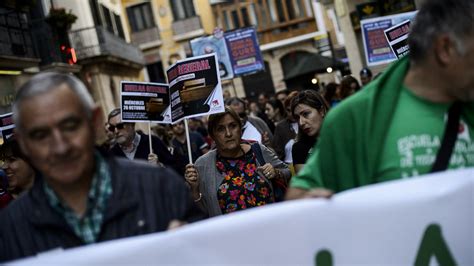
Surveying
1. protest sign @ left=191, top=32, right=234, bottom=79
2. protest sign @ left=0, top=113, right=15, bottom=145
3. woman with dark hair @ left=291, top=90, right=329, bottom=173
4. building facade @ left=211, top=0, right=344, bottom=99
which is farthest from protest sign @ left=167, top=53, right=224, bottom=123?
building facade @ left=211, top=0, right=344, bottom=99

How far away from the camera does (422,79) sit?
2955 millimetres

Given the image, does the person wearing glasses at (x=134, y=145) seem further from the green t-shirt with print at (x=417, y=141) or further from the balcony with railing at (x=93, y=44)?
the balcony with railing at (x=93, y=44)

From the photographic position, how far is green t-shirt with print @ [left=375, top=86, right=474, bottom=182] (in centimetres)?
288

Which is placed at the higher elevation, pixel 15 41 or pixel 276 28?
pixel 15 41

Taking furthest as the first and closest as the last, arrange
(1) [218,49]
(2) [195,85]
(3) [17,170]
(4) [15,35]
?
(4) [15,35] < (1) [218,49] < (2) [195,85] < (3) [17,170]

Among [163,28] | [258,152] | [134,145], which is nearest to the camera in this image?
[258,152]

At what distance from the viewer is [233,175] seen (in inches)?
216

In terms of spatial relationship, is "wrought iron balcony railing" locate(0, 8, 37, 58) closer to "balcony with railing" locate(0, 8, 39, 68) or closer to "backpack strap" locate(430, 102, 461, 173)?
"balcony with railing" locate(0, 8, 39, 68)

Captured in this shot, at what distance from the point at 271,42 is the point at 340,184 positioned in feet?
134

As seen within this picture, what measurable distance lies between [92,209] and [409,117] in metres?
1.22

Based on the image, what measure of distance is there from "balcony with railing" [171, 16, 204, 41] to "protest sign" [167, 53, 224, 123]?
37730 mm

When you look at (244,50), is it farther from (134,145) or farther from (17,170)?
(17,170)

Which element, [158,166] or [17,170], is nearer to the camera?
[158,166]

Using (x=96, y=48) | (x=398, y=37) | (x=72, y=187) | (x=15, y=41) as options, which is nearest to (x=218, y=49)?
(x=15, y=41)
